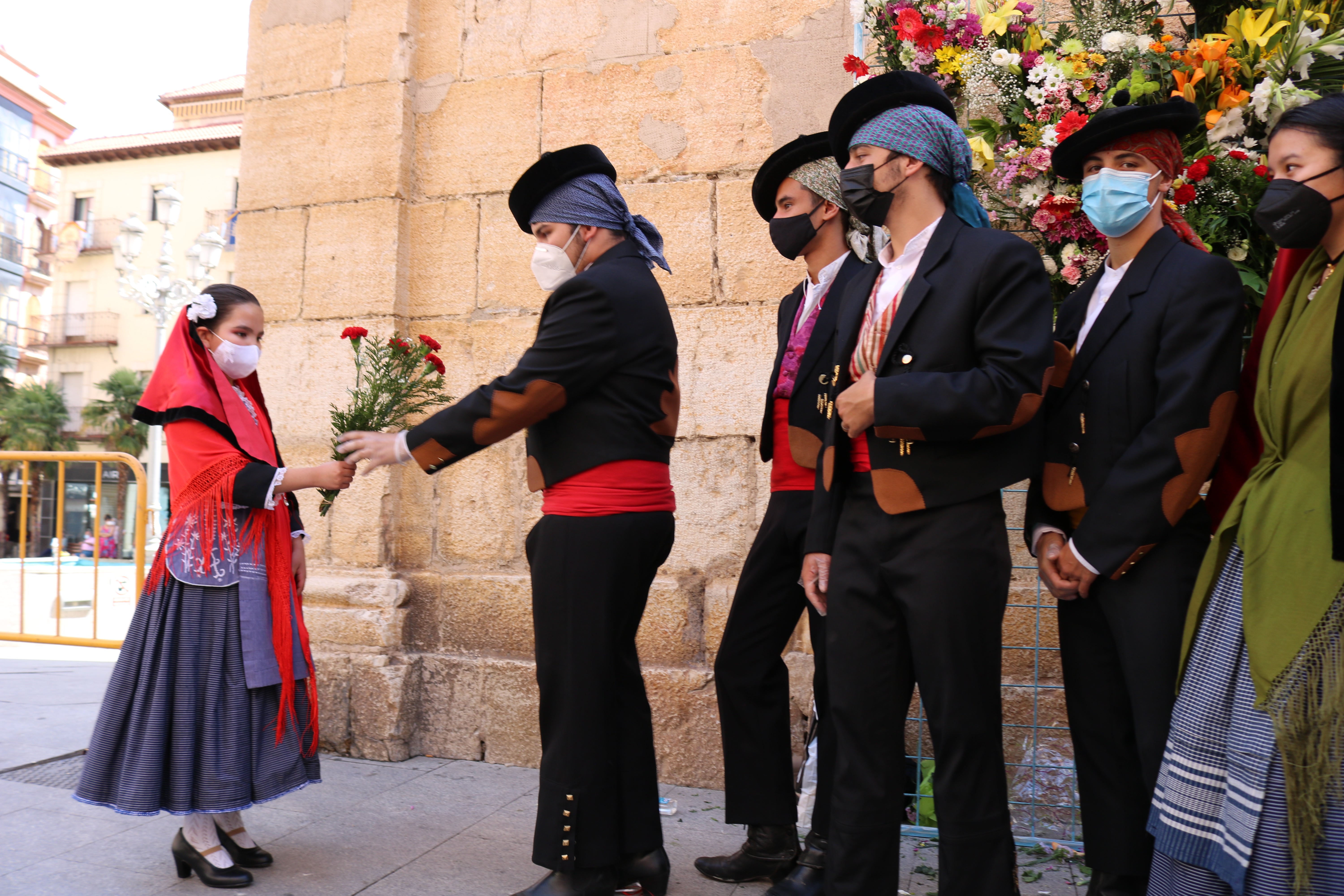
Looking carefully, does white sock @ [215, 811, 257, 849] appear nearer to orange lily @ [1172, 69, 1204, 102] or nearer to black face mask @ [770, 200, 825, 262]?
black face mask @ [770, 200, 825, 262]

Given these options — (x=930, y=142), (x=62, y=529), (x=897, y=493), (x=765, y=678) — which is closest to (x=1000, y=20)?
(x=930, y=142)

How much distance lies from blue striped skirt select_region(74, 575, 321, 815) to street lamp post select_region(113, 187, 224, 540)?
36.5 feet

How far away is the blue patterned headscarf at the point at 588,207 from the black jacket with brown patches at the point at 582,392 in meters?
0.14

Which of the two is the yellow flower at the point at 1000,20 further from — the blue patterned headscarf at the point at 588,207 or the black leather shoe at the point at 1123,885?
the black leather shoe at the point at 1123,885

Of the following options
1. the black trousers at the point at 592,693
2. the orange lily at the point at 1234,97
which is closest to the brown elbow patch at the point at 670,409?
the black trousers at the point at 592,693

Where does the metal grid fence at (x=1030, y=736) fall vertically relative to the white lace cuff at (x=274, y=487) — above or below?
below

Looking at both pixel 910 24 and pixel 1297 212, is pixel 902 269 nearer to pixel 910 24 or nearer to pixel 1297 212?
pixel 1297 212

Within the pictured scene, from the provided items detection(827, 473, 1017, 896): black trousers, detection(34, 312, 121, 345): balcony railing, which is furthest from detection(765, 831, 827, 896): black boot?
detection(34, 312, 121, 345): balcony railing

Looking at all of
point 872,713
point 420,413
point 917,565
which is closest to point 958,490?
point 917,565

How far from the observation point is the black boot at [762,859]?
296cm

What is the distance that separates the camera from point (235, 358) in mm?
3150

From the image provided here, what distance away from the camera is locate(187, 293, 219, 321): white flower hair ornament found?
310cm

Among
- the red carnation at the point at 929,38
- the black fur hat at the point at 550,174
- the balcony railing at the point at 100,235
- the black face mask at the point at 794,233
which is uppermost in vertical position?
the balcony railing at the point at 100,235

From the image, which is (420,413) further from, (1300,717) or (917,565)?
(1300,717)
